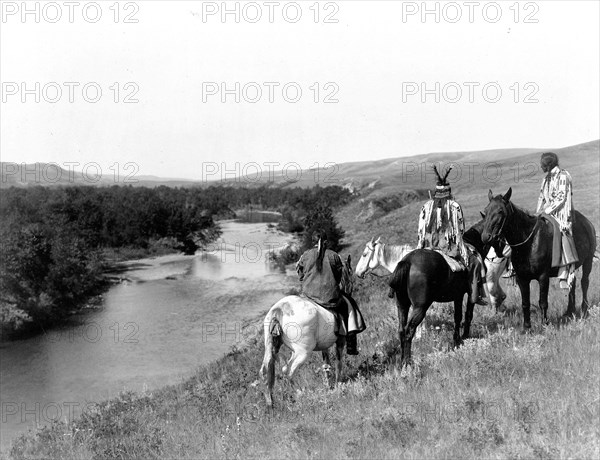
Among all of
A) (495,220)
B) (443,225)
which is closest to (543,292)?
(495,220)

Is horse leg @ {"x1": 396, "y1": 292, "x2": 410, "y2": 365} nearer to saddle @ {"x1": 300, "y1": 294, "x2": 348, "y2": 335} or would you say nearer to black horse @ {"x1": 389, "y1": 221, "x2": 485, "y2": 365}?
black horse @ {"x1": 389, "y1": 221, "x2": 485, "y2": 365}

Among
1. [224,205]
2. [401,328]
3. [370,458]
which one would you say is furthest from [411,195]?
[370,458]

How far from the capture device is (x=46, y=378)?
20766 millimetres

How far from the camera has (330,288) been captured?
925 centimetres

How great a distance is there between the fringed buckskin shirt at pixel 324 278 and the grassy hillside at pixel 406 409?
134 centimetres

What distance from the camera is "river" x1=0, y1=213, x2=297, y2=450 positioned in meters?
18.8

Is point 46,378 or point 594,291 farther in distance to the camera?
point 46,378

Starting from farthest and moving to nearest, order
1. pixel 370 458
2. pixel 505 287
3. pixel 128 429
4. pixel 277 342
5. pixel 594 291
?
pixel 505 287 < pixel 594 291 < pixel 128 429 < pixel 277 342 < pixel 370 458

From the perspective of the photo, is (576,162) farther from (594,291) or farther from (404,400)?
(404,400)

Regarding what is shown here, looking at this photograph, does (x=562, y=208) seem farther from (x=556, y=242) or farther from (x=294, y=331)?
(x=294, y=331)

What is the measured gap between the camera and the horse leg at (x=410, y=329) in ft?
29.7

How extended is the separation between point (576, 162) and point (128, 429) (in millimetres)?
58223

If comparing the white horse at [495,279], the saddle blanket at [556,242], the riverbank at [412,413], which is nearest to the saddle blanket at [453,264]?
the riverbank at [412,413]

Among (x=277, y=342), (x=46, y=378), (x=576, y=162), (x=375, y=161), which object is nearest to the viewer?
(x=277, y=342)
